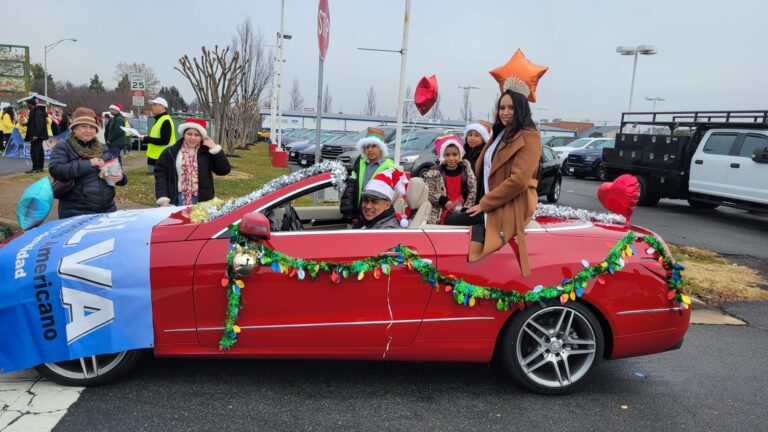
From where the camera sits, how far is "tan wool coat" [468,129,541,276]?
3428mm

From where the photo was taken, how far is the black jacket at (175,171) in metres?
5.10

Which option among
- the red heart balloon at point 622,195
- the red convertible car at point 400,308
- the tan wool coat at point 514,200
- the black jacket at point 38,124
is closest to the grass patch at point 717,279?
the red heart balloon at point 622,195

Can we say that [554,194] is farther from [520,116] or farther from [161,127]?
[520,116]

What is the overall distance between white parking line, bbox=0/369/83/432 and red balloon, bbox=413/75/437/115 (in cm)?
555

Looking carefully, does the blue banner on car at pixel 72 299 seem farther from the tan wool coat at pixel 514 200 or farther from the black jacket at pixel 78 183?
the tan wool coat at pixel 514 200

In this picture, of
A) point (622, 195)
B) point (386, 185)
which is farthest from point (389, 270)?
point (622, 195)

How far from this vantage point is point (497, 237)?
11.3 feet

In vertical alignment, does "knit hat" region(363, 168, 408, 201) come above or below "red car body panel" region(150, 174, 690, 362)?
above

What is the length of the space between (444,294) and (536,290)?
1.90 feet

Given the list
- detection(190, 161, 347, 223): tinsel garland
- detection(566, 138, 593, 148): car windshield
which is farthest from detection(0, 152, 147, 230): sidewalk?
detection(566, 138, 593, 148): car windshield

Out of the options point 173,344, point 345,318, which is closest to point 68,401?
point 173,344

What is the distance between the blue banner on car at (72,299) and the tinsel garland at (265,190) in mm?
422

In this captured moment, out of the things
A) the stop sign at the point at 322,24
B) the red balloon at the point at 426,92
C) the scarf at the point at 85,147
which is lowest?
the scarf at the point at 85,147

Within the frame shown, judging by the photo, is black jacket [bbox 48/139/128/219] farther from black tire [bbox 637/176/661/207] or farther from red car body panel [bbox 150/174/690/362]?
black tire [bbox 637/176/661/207]
